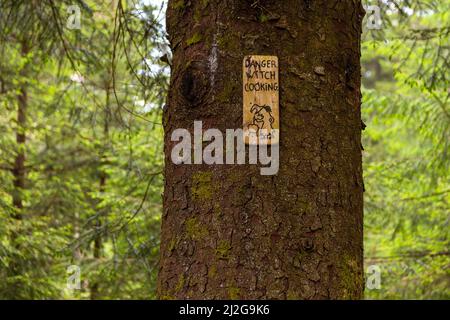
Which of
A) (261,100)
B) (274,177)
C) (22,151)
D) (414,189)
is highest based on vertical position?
(22,151)

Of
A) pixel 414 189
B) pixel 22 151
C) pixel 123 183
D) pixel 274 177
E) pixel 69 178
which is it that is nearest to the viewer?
pixel 274 177

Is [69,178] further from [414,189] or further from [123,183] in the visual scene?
[414,189]

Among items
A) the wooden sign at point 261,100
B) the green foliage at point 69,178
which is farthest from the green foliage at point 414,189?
the wooden sign at point 261,100

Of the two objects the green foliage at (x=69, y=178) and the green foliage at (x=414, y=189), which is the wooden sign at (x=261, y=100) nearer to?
the green foliage at (x=69, y=178)

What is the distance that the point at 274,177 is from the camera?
1808mm

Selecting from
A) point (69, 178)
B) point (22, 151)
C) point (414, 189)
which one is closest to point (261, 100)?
point (414, 189)

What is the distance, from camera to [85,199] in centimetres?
1030

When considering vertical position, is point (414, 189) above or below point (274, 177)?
above

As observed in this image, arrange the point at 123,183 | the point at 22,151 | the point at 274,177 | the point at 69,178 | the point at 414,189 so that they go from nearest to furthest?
the point at 274,177 < the point at 414,189 < the point at 123,183 < the point at 22,151 < the point at 69,178

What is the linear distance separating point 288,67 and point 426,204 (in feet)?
21.2

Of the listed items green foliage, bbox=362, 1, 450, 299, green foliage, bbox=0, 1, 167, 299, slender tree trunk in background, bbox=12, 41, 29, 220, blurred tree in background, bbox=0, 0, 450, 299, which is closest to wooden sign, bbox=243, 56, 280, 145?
green foliage, bbox=0, 1, 167, 299

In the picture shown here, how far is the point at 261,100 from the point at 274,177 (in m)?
0.25

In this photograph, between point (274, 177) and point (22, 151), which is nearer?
point (274, 177)
